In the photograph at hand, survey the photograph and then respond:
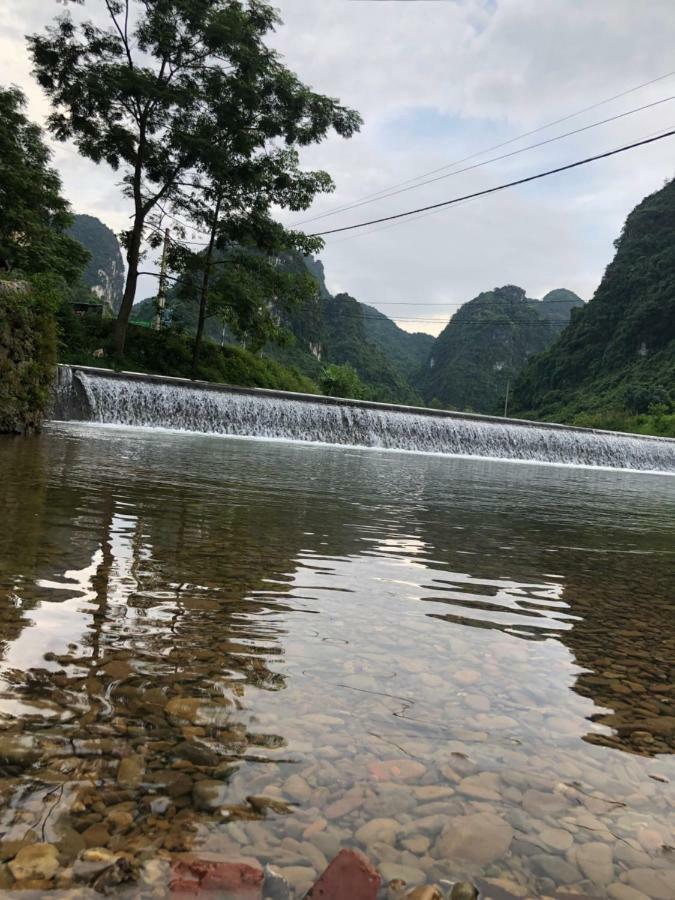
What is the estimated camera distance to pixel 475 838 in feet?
3.91

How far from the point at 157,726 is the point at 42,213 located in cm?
2611

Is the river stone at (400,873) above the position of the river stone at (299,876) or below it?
below

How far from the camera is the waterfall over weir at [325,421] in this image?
55.1ft

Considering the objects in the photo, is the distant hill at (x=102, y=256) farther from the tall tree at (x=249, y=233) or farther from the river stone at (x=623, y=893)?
the river stone at (x=623, y=893)

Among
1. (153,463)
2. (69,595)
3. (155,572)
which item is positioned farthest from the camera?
(153,463)

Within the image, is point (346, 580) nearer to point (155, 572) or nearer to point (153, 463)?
point (155, 572)

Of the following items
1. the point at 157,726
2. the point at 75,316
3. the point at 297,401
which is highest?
the point at 75,316

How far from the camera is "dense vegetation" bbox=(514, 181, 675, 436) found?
214 feet

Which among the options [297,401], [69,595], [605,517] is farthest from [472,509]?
[297,401]

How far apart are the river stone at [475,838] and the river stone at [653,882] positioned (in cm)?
21

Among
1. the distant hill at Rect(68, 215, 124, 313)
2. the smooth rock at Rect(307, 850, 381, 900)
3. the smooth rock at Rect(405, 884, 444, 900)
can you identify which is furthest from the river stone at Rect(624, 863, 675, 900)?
the distant hill at Rect(68, 215, 124, 313)

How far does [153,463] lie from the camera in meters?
7.83

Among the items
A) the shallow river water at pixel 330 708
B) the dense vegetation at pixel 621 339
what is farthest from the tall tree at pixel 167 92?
the dense vegetation at pixel 621 339

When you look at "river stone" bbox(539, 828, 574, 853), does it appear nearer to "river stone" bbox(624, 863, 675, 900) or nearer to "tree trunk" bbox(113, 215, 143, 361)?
"river stone" bbox(624, 863, 675, 900)
